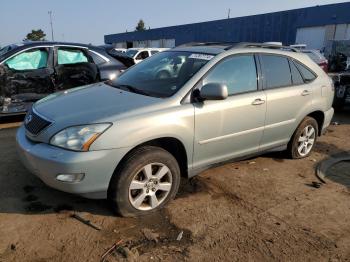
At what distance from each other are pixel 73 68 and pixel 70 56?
0.80 ft

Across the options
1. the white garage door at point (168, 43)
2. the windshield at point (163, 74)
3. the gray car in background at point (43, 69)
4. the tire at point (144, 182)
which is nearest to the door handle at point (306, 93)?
the windshield at point (163, 74)

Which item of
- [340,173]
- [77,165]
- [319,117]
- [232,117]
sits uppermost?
[232,117]

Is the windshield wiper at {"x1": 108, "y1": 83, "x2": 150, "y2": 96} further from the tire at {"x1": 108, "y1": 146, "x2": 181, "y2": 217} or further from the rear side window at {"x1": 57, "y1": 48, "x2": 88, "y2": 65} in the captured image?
the rear side window at {"x1": 57, "y1": 48, "x2": 88, "y2": 65}

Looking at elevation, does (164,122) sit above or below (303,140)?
above

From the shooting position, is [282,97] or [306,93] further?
[306,93]

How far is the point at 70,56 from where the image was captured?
22.8 ft

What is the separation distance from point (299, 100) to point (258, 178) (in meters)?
1.21

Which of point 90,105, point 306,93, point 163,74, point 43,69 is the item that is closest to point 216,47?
point 163,74

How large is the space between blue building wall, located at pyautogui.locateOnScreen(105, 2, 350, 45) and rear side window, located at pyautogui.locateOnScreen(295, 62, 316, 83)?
825 inches

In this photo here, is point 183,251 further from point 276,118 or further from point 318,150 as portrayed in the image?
point 318,150

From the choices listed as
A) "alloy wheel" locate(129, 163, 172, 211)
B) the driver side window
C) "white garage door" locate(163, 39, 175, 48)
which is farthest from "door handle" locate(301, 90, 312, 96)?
"white garage door" locate(163, 39, 175, 48)

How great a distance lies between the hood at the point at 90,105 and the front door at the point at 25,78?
276 centimetres

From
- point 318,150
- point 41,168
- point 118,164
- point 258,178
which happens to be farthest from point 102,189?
point 318,150

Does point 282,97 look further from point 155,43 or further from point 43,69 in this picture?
point 155,43
